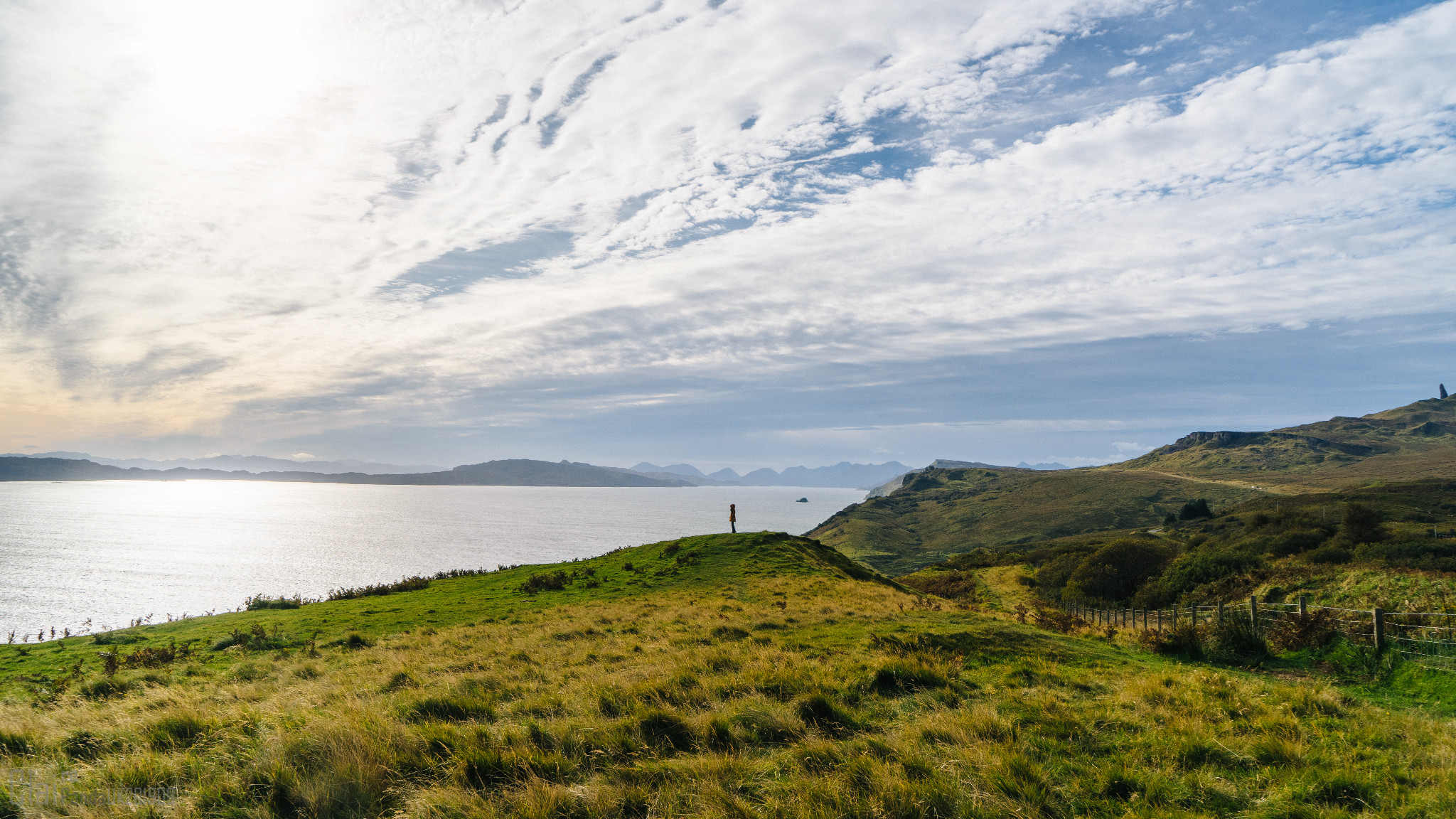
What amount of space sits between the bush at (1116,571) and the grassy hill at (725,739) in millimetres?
40082

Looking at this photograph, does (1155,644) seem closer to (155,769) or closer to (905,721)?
(905,721)

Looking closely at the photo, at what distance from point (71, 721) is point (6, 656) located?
768 inches

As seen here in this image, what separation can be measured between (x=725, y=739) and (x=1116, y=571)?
54.5 m

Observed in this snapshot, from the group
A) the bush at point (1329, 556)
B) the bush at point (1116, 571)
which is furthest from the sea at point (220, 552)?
the bush at point (1329, 556)

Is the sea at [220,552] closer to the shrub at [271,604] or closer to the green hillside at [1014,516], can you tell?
the shrub at [271,604]

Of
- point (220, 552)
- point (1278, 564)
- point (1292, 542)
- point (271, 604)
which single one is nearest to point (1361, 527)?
point (1292, 542)

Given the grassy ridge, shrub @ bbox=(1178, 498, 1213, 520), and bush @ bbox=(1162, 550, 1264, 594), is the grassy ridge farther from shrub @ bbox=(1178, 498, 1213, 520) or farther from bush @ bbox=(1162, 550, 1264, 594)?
shrub @ bbox=(1178, 498, 1213, 520)

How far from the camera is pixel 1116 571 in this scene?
167 feet

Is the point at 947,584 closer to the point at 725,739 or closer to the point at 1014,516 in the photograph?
the point at 725,739

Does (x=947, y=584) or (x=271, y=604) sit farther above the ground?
(x=271, y=604)

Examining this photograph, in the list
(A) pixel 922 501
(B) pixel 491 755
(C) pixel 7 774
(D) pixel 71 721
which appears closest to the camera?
(C) pixel 7 774

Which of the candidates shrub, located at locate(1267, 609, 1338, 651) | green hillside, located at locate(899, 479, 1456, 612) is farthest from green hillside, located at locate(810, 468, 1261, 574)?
shrub, located at locate(1267, 609, 1338, 651)

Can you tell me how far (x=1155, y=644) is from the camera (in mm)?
18266

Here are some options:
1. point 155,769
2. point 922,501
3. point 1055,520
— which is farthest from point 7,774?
point 922,501
